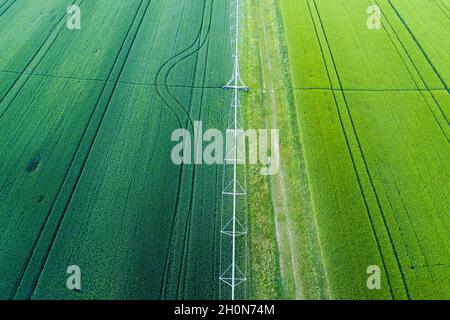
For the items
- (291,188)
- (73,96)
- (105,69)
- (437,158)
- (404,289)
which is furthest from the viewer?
(105,69)

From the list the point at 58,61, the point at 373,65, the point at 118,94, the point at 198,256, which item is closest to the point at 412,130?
the point at 373,65

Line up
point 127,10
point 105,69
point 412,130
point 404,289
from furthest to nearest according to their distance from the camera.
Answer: point 127,10, point 105,69, point 412,130, point 404,289

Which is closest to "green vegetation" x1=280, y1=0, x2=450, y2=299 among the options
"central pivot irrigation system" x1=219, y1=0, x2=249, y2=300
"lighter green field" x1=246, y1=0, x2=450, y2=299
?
"lighter green field" x1=246, y1=0, x2=450, y2=299

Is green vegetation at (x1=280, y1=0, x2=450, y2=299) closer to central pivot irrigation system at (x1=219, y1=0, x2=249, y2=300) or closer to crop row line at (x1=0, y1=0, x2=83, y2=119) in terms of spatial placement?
central pivot irrigation system at (x1=219, y1=0, x2=249, y2=300)

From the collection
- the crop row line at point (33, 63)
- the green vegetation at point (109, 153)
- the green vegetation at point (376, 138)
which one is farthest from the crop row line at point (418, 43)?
the crop row line at point (33, 63)

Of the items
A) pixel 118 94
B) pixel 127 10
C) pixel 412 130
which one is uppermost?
pixel 127 10

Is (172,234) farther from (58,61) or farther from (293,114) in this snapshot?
(58,61)
